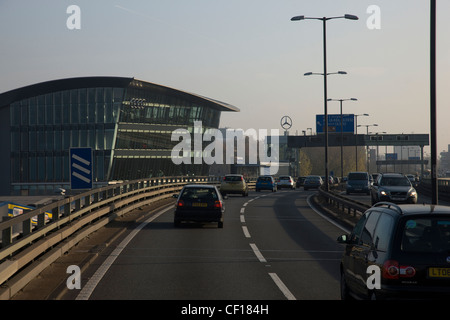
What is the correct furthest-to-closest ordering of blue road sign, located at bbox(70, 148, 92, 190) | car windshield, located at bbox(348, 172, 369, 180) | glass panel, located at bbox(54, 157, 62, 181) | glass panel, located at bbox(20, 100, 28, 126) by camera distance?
glass panel, located at bbox(20, 100, 28, 126) → glass panel, located at bbox(54, 157, 62, 181) → car windshield, located at bbox(348, 172, 369, 180) → blue road sign, located at bbox(70, 148, 92, 190)

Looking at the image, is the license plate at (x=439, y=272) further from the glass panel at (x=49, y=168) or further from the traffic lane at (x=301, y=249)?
the glass panel at (x=49, y=168)

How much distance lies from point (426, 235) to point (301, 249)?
9337mm

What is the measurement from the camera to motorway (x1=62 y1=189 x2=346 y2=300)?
10.9 m

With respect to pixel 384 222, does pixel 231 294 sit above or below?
below

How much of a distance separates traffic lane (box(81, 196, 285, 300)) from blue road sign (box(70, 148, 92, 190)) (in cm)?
195

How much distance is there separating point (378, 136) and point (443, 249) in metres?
90.4

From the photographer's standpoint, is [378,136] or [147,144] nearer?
[147,144]

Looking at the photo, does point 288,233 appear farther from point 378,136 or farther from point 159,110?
point 378,136

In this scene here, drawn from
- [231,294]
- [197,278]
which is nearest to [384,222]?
[231,294]

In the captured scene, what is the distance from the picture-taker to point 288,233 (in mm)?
21641

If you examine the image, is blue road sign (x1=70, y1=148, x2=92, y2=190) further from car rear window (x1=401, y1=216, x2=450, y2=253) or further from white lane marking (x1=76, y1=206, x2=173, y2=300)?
car rear window (x1=401, y1=216, x2=450, y2=253)

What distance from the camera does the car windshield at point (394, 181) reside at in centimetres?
3612

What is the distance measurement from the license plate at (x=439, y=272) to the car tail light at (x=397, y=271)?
0.61 feet

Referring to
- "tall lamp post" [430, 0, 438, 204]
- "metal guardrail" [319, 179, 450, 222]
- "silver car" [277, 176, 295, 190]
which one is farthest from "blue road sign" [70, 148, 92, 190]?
"silver car" [277, 176, 295, 190]
